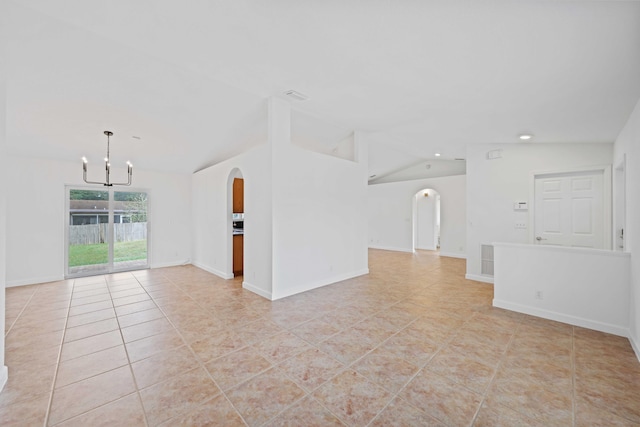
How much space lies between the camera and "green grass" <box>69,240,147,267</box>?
18.1ft

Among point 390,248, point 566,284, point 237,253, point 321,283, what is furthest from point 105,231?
point 390,248

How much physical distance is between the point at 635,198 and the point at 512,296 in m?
1.69

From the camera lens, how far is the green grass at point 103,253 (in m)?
5.52

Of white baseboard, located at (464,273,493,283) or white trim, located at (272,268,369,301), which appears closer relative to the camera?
white trim, located at (272,268,369,301)

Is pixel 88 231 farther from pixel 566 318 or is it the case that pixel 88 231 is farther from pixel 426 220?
pixel 426 220

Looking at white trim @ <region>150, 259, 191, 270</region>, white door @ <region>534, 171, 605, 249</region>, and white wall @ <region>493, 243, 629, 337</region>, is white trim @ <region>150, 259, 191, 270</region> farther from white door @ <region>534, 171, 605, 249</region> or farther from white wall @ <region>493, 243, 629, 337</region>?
white door @ <region>534, 171, 605, 249</region>

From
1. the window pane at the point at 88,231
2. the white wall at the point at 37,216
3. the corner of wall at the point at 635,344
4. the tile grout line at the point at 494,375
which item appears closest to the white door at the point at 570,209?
the corner of wall at the point at 635,344

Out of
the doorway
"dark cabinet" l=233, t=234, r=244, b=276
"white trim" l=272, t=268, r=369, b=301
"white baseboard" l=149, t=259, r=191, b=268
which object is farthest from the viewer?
the doorway

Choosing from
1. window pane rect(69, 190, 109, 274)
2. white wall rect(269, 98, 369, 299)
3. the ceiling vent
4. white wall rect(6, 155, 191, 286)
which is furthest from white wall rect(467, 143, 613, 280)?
window pane rect(69, 190, 109, 274)

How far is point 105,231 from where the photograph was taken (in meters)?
5.83

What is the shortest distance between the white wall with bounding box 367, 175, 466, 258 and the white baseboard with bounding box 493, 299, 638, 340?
4805 millimetres

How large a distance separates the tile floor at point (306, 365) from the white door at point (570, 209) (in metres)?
1.81

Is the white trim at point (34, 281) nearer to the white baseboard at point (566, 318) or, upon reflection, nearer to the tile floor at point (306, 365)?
the tile floor at point (306, 365)

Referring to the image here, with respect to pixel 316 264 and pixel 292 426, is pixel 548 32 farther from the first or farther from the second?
pixel 316 264
